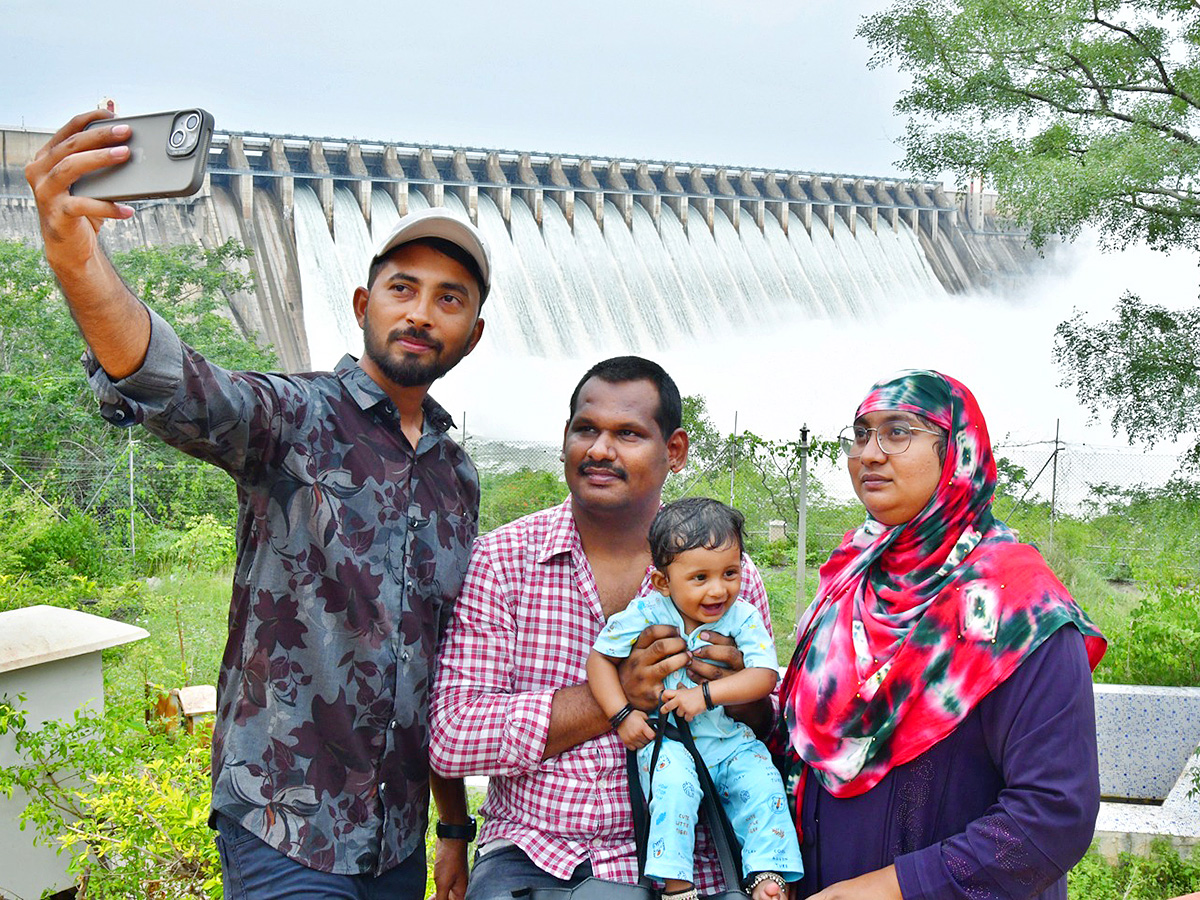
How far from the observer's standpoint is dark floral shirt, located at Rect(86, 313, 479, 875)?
5.71 ft

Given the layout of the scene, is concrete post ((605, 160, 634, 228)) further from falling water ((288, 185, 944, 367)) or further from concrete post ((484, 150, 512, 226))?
concrete post ((484, 150, 512, 226))

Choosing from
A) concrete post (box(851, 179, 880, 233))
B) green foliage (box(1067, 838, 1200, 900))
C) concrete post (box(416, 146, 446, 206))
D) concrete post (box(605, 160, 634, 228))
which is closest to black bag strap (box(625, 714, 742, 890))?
green foliage (box(1067, 838, 1200, 900))

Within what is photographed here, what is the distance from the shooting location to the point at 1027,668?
1612 millimetres

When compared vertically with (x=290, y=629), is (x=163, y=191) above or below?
above

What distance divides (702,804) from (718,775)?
0.20 feet

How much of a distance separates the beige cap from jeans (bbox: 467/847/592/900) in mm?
1091

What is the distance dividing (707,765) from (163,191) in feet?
4.37

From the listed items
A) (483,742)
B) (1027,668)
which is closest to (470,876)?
(483,742)

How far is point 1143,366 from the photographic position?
752 cm

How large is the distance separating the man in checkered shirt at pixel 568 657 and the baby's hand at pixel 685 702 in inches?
1.2

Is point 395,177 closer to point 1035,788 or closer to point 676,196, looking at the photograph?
point 676,196

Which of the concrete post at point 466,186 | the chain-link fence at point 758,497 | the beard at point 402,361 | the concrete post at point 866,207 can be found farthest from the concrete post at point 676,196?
the beard at point 402,361

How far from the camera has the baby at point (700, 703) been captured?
1.80 m

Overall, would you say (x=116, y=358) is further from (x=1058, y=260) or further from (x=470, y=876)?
(x=1058, y=260)
